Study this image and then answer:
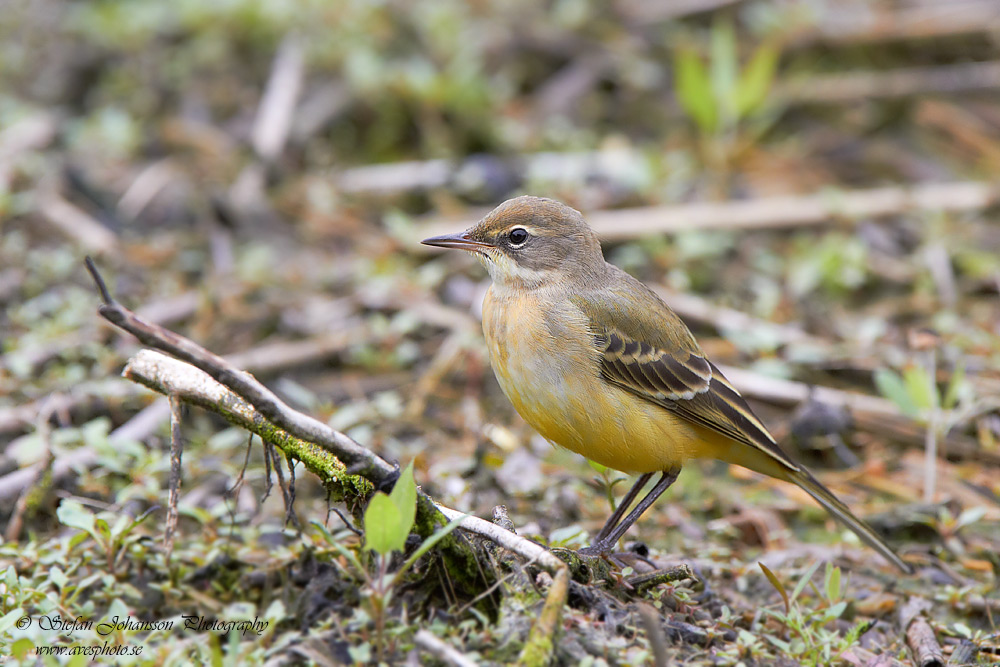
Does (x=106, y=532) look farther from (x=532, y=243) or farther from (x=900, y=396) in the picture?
(x=900, y=396)

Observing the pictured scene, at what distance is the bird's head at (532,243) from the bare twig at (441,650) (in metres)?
2.58

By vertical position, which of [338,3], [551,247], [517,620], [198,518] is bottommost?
[198,518]

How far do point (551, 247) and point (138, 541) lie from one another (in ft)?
8.90

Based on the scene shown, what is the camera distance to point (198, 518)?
479 centimetres

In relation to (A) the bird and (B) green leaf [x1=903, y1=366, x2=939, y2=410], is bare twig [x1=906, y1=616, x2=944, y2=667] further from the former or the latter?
(B) green leaf [x1=903, y1=366, x2=939, y2=410]

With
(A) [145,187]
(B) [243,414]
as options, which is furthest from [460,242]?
(A) [145,187]

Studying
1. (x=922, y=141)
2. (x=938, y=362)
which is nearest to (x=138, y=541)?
(x=938, y=362)

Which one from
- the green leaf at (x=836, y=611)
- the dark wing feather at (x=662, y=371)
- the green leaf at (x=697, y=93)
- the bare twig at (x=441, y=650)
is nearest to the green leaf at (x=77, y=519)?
the bare twig at (x=441, y=650)

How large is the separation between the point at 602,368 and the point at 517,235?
1.03m

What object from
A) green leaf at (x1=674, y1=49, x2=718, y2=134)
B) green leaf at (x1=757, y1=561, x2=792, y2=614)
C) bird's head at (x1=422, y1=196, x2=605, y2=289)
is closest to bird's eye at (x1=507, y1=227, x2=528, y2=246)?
bird's head at (x1=422, y1=196, x2=605, y2=289)

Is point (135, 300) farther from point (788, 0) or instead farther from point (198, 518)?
point (788, 0)

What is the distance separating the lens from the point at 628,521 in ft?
16.1

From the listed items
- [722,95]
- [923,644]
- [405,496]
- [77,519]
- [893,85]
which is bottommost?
[923,644]

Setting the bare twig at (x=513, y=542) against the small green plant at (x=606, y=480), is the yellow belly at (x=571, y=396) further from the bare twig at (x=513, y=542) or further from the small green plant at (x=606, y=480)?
the bare twig at (x=513, y=542)
